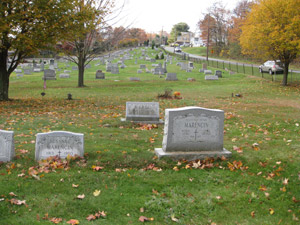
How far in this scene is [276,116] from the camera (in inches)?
479

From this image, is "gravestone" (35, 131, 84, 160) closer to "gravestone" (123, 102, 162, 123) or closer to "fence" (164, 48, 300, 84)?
"gravestone" (123, 102, 162, 123)

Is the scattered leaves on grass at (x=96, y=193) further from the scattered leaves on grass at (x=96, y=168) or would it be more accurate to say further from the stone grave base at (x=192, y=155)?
the stone grave base at (x=192, y=155)

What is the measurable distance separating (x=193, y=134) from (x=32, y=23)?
1138 centimetres

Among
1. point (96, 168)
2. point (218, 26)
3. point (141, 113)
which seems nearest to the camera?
point (96, 168)

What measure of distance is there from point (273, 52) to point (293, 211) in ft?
72.1

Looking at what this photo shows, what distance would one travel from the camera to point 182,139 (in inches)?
269

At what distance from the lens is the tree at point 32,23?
14.1 m

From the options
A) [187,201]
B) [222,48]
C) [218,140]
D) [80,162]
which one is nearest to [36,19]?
[80,162]

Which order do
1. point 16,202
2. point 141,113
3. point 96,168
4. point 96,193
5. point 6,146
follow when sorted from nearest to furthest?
point 16,202 → point 96,193 → point 96,168 → point 6,146 → point 141,113

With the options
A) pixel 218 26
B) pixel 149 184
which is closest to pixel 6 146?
pixel 149 184

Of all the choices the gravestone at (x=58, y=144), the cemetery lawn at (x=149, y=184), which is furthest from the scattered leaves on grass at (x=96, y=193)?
the gravestone at (x=58, y=144)

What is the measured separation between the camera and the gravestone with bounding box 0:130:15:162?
6.38m

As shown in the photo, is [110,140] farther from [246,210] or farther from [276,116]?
[276,116]

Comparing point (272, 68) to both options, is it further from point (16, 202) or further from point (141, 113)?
point (16, 202)
